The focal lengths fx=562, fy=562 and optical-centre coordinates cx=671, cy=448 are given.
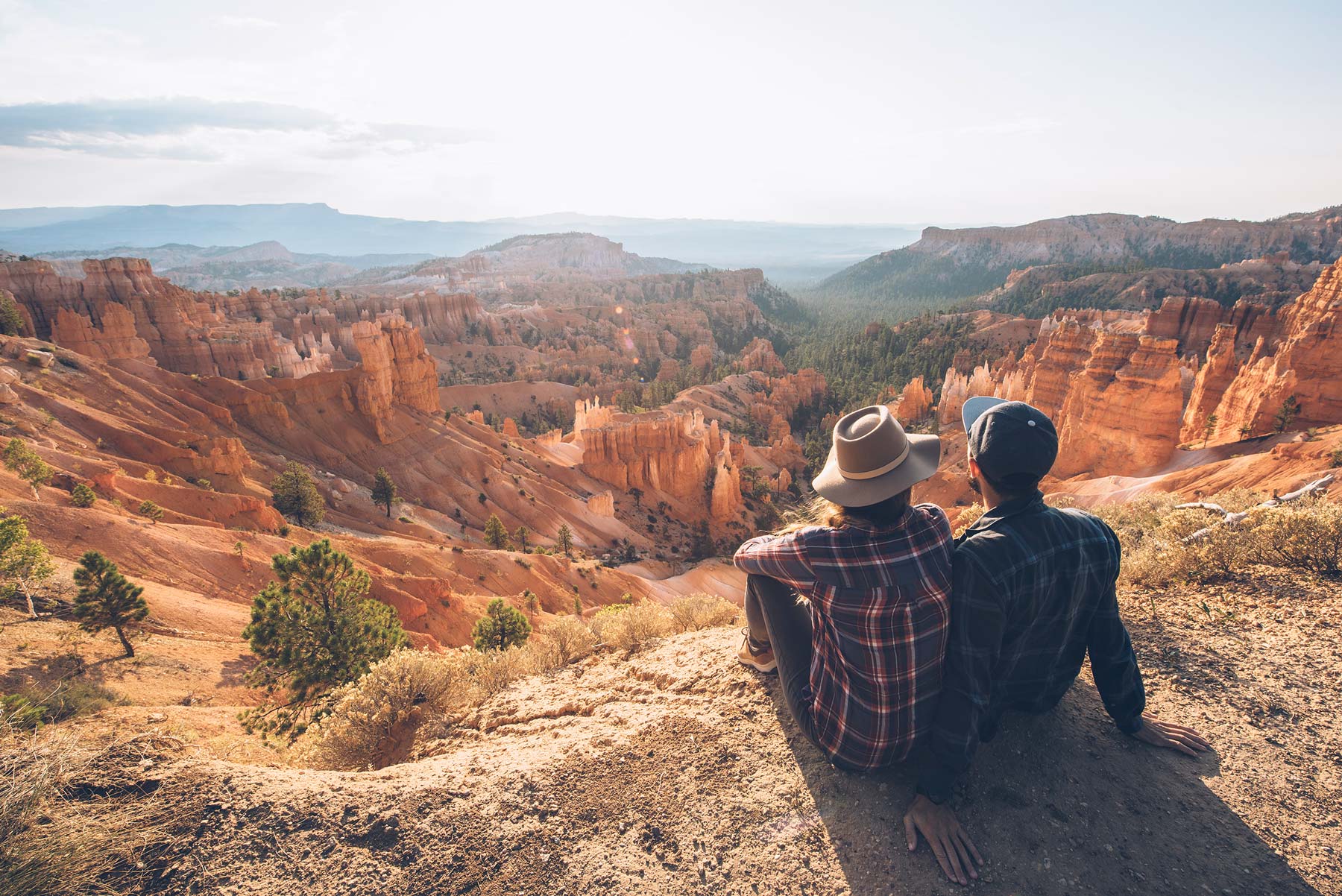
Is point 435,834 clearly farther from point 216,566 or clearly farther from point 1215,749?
point 216,566

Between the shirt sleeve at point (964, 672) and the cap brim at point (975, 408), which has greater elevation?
the cap brim at point (975, 408)

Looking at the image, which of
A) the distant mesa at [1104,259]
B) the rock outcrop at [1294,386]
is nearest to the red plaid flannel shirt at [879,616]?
the rock outcrop at [1294,386]

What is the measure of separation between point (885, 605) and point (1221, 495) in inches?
290

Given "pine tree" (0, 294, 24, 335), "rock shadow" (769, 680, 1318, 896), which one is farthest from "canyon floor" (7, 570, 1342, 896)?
"pine tree" (0, 294, 24, 335)

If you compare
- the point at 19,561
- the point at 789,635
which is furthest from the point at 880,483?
the point at 19,561

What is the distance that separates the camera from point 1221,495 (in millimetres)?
7160

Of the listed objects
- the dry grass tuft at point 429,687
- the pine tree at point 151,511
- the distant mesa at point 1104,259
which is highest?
the distant mesa at point 1104,259

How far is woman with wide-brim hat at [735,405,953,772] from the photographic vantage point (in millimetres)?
2832

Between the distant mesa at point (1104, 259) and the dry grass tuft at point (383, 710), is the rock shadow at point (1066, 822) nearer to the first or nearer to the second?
the dry grass tuft at point (383, 710)

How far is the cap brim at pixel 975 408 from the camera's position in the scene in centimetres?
317

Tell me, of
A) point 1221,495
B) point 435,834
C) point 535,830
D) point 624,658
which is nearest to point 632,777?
point 535,830

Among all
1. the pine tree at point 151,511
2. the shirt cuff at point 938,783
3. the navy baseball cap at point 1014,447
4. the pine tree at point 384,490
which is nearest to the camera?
the shirt cuff at point 938,783

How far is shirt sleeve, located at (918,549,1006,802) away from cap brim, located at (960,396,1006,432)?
2.64 ft

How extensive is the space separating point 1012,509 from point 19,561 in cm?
1445
